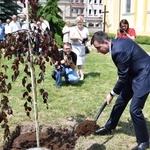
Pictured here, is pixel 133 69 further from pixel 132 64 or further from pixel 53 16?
pixel 53 16

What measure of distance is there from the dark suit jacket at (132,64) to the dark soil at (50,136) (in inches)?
39.9

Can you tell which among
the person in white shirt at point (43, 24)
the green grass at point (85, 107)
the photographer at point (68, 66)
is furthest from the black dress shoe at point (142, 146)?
the photographer at point (68, 66)

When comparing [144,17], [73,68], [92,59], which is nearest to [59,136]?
[73,68]

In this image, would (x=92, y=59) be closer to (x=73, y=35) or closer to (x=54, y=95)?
(x=73, y=35)

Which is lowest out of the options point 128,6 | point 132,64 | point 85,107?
point 85,107

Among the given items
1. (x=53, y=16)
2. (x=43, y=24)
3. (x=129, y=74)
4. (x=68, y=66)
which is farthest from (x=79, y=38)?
(x=53, y=16)

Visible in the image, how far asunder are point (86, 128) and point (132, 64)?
1.33 m

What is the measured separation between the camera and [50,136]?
4.57m

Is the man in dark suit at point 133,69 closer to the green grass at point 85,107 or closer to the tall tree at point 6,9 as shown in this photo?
the green grass at point 85,107

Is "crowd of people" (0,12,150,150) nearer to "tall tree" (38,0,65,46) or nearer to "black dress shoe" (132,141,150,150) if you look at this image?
"black dress shoe" (132,141,150,150)

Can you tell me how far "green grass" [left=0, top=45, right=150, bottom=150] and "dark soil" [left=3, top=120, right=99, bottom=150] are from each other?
129 millimetres

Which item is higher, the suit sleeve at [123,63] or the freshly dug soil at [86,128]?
the suit sleeve at [123,63]

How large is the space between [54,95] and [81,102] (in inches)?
29.4

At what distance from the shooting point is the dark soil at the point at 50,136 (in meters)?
4.33
